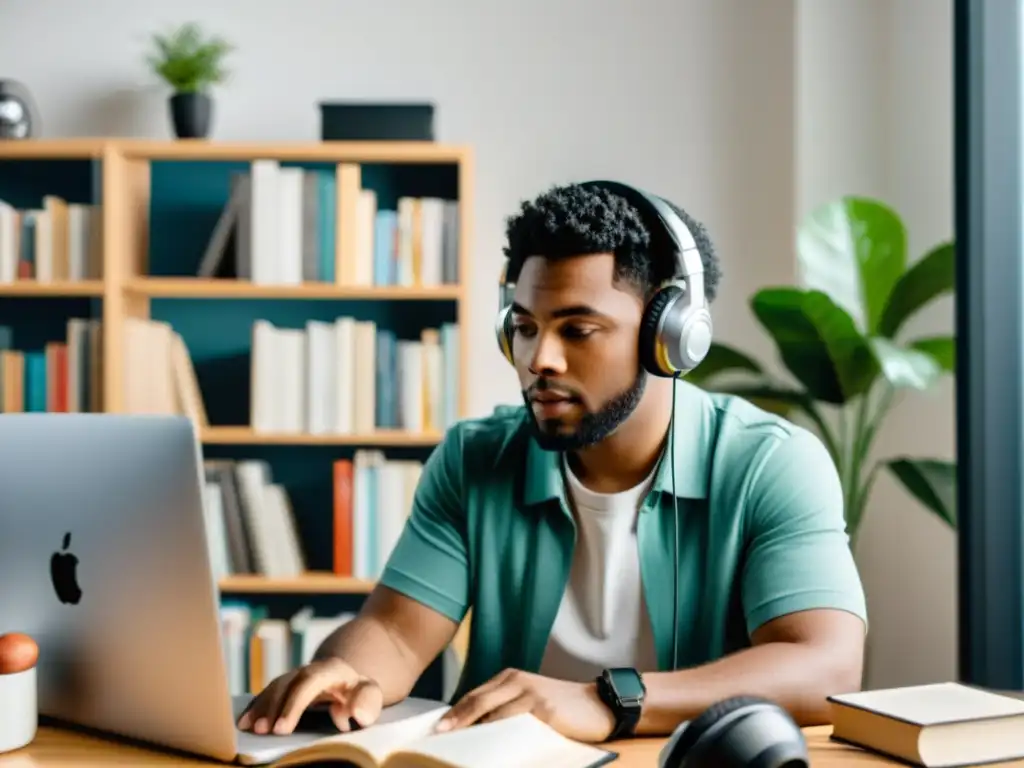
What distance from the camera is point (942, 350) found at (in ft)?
8.29

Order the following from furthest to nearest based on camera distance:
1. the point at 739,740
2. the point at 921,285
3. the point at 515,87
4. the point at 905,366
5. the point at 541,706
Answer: the point at 515,87, the point at 921,285, the point at 905,366, the point at 541,706, the point at 739,740

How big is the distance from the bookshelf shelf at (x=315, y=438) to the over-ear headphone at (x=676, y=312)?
1.52 meters

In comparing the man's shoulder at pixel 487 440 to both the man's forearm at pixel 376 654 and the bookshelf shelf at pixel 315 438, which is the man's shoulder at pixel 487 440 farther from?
the bookshelf shelf at pixel 315 438

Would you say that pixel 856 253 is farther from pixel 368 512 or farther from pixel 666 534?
pixel 666 534

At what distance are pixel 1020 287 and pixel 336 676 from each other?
191 centimetres

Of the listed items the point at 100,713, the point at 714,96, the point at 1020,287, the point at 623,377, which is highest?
the point at 714,96

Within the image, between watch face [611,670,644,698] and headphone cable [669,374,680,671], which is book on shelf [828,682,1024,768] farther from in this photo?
headphone cable [669,374,680,671]

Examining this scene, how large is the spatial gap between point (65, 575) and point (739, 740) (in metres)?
0.61

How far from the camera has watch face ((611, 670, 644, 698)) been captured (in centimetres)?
106

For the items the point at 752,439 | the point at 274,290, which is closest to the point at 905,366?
the point at 752,439

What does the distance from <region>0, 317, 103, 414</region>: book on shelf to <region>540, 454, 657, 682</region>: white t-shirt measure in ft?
6.14

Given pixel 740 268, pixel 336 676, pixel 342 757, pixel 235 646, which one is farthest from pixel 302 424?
pixel 342 757

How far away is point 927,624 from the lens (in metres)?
2.85

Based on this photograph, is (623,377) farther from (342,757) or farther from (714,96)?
(714,96)
